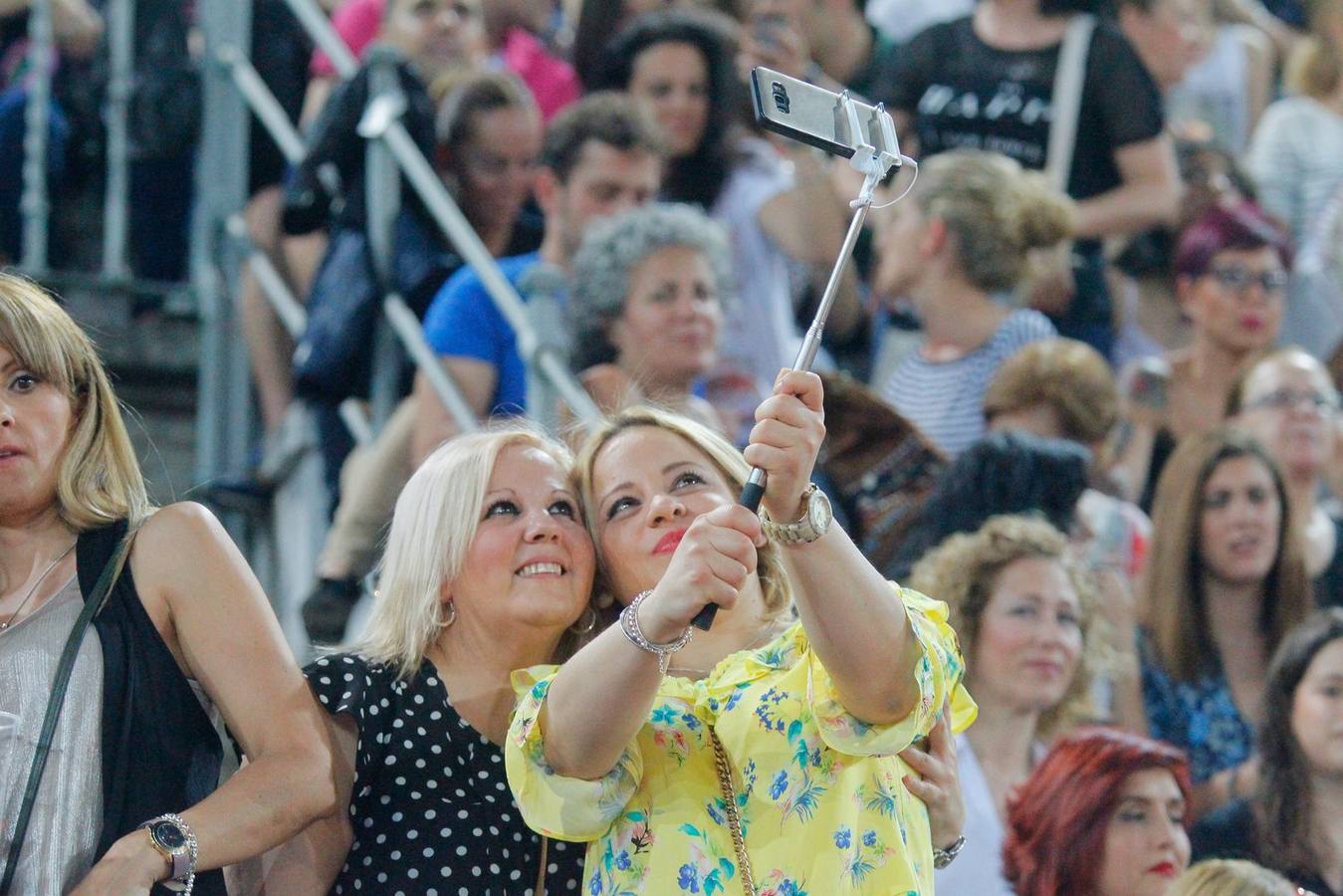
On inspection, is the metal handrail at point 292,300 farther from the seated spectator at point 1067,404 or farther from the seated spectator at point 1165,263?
the seated spectator at point 1165,263

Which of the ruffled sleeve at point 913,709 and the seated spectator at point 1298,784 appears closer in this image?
the ruffled sleeve at point 913,709

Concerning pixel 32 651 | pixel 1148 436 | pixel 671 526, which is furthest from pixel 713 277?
pixel 32 651

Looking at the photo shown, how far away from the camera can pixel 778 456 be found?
9.77ft

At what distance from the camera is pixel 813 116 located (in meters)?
3.12

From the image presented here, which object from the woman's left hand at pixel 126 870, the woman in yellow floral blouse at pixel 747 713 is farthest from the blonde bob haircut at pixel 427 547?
the woman's left hand at pixel 126 870

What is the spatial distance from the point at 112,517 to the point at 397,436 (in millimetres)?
2215

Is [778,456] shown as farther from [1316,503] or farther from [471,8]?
[471,8]

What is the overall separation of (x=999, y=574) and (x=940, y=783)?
1593 millimetres

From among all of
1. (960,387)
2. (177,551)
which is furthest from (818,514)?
(960,387)

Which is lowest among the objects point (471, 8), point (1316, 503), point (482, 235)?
point (1316, 503)

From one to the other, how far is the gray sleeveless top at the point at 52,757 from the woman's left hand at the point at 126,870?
0.18ft

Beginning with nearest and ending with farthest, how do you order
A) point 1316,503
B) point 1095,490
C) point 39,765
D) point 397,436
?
point 39,765 → point 397,436 → point 1095,490 → point 1316,503

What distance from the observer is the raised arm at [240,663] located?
10.7 feet

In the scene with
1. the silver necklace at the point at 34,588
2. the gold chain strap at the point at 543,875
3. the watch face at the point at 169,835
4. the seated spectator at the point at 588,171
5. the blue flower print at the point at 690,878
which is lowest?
the gold chain strap at the point at 543,875
